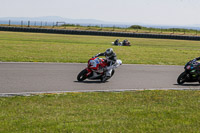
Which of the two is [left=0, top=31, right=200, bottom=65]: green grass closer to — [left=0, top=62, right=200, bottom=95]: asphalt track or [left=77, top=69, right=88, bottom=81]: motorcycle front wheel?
[left=0, top=62, right=200, bottom=95]: asphalt track

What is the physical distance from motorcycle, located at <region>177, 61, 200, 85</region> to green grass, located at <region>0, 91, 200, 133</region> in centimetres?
240

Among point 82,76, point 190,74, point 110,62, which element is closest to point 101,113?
point 82,76

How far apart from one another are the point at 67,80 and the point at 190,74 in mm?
4367

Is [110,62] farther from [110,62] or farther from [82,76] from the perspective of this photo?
[82,76]

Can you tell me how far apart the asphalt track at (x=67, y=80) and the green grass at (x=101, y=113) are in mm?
1175

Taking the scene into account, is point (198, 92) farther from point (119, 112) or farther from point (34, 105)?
point (34, 105)

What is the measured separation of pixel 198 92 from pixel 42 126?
5975 millimetres

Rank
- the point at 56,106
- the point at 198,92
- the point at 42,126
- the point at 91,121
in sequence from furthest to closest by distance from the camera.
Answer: the point at 198,92 < the point at 56,106 < the point at 91,121 < the point at 42,126

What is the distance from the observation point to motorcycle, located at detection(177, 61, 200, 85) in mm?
12195

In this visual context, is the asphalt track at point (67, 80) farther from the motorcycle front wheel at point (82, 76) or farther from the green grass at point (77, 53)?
the green grass at point (77, 53)

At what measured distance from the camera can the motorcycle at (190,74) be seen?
1220 centimetres

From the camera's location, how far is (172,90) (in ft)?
36.0

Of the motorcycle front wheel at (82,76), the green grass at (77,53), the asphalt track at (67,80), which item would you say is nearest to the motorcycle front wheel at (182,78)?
the asphalt track at (67,80)

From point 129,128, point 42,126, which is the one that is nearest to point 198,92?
point 129,128
